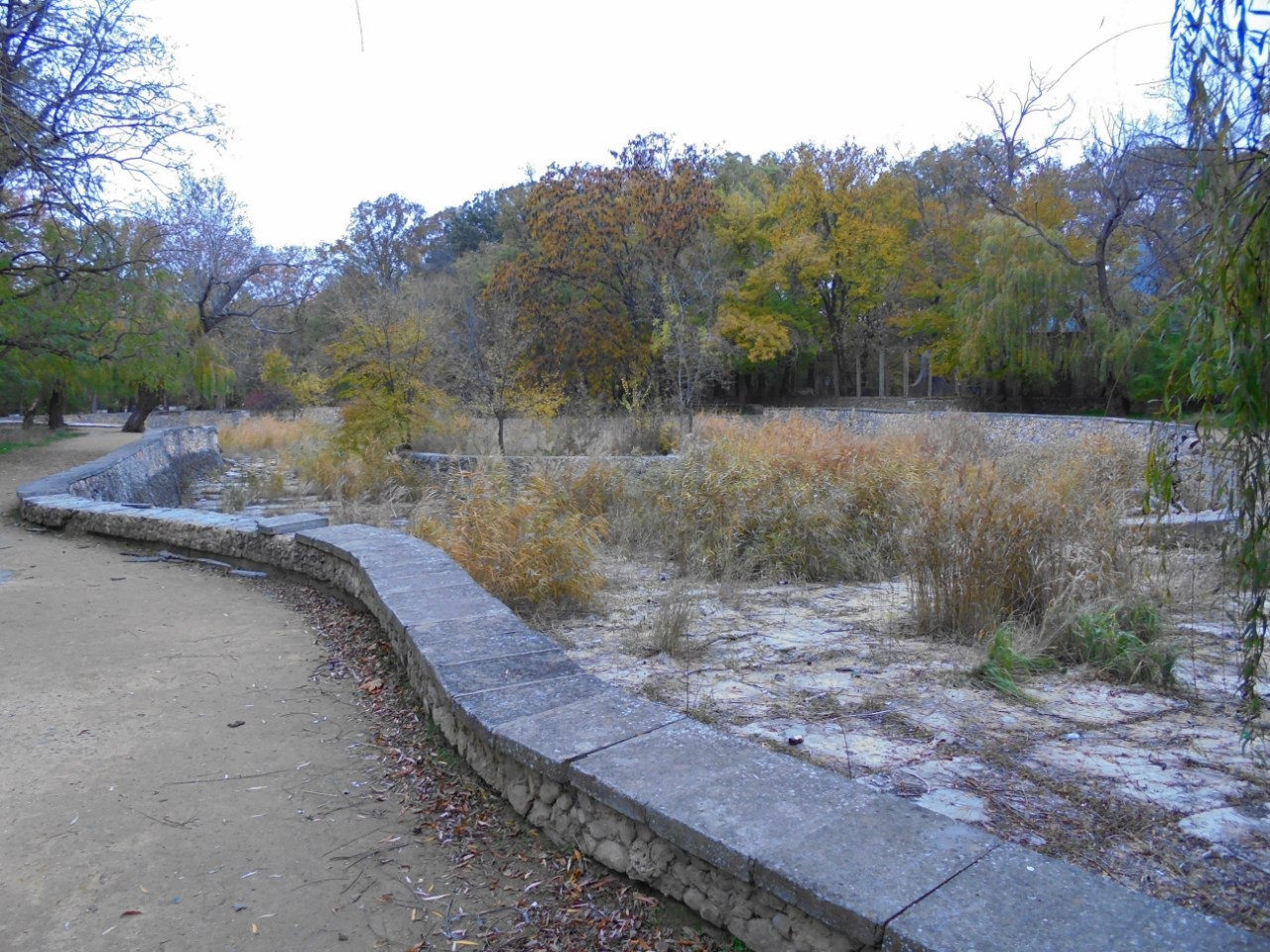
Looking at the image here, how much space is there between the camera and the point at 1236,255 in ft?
5.55

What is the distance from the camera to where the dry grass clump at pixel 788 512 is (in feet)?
19.8

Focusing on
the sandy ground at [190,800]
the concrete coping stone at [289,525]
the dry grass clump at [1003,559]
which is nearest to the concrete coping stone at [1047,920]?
the sandy ground at [190,800]

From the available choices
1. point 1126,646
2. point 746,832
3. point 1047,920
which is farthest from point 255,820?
point 1126,646

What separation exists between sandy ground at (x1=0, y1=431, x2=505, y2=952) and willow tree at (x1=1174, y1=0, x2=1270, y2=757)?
81.8 inches

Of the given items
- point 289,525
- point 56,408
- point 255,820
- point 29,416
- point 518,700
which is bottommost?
point 255,820

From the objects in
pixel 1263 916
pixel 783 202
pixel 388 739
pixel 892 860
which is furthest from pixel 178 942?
pixel 783 202

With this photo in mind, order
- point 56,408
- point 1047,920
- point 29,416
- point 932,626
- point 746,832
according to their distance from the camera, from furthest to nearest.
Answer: point 56,408 < point 29,416 < point 932,626 < point 746,832 < point 1047,920

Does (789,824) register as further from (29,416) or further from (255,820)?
(29,416)

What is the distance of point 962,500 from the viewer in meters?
4.67

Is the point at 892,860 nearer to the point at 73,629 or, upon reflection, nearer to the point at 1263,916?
the point at 1263,916

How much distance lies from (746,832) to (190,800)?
186cm

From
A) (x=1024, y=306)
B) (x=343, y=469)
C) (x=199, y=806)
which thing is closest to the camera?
(x=199, y=806)

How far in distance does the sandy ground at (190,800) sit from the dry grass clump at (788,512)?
2895mm

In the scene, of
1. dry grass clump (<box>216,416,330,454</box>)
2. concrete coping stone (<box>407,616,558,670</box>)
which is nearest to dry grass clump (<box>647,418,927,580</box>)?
concrete coping stone (<box>407,616,558,670</box>)
